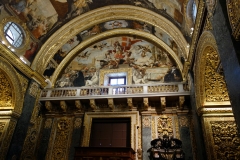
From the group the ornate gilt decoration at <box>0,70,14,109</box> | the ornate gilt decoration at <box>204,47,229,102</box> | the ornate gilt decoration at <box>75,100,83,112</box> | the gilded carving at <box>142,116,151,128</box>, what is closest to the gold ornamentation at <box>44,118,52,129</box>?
the ornate gilt decoration at <box>75,100,83,112</box>

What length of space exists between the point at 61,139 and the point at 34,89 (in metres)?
2.94

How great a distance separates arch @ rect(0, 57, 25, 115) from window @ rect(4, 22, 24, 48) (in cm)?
128

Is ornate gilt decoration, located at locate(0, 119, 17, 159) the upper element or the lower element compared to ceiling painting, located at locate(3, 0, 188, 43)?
lower

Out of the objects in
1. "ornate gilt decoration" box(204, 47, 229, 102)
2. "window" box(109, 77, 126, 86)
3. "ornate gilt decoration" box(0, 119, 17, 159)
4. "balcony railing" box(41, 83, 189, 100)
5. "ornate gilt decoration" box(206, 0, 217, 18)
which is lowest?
"ornate gilt decoration" box(0, 119, 17, 159)

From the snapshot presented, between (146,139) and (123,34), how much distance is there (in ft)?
22.2

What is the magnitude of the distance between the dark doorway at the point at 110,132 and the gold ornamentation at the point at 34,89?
3326 millimetres

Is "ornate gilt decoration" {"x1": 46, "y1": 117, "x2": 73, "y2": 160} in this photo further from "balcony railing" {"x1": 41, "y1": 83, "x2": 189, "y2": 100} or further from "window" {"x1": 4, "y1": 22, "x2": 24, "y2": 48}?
"window" {"x1": 4, "y1": 22, "x2": 24, "y2": 48}

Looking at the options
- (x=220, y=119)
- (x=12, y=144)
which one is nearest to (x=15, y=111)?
(x=12, y=144)

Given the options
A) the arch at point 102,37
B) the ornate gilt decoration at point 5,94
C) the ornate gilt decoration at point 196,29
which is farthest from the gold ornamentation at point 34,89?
the ornate gilt decoration at point 196,29

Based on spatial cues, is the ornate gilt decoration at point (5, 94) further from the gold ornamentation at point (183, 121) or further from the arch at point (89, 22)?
the gold ornamentation at point (183, 121)

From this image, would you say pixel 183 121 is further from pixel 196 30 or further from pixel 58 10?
pixel 58 10

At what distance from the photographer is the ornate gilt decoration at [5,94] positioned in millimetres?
8680

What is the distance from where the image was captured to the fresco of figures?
1086 centimetres

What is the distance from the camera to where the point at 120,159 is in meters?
8.00
